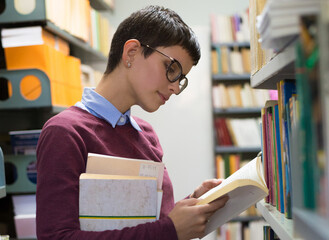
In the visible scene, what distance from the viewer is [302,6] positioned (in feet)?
1.35

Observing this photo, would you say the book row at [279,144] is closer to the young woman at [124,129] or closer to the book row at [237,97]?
the young woman at [124,129]

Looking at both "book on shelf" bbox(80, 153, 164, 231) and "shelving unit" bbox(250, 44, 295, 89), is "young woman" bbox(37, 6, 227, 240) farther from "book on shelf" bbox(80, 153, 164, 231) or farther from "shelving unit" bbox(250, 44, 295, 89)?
"shelving unit" bbox(250, 44, 295, 89)

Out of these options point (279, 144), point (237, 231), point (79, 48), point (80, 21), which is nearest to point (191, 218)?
point (279, 144)

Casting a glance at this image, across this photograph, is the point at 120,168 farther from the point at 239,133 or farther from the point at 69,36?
the point at 239,133

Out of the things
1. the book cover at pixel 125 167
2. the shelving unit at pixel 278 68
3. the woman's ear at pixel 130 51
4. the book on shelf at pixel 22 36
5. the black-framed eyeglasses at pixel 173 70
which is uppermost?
the book on shelf at pixel 22 36

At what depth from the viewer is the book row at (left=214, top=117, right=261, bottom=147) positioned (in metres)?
3.61

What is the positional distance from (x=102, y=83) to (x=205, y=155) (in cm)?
271

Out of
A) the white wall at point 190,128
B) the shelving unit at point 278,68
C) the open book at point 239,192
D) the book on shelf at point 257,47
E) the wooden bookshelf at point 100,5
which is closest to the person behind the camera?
the shelving unit at point 278,68

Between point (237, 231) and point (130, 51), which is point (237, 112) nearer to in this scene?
point (237, 231)

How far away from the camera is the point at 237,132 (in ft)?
11.9

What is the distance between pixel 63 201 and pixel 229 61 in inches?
119

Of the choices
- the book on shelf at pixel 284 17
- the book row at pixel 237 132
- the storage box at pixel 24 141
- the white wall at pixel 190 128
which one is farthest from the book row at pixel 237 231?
the book on shelf at pixel 284 17

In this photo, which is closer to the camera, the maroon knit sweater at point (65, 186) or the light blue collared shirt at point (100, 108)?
the maroon knit sweater at point (65, 186)

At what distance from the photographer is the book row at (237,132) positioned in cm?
361
